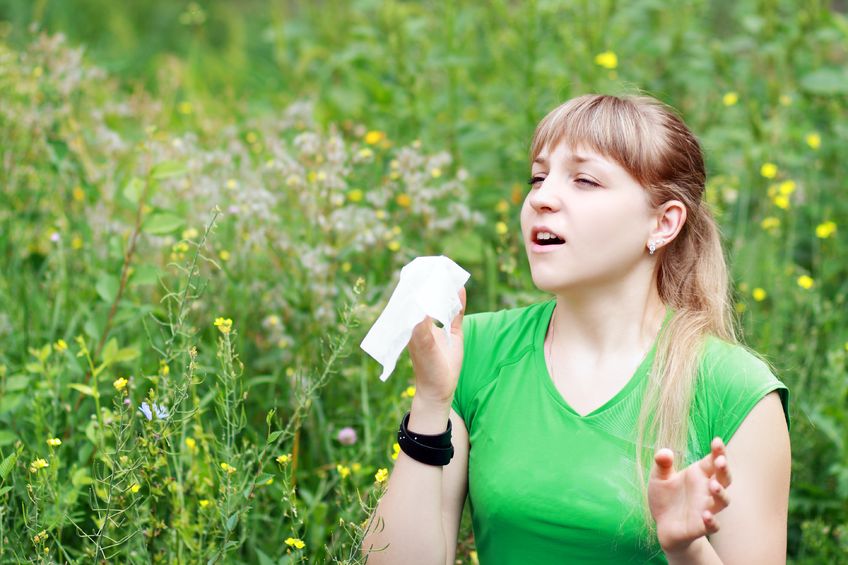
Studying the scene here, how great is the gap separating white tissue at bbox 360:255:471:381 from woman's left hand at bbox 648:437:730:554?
0.45 m

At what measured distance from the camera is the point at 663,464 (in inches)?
56.0

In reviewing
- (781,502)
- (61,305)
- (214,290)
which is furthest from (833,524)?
(61,305)

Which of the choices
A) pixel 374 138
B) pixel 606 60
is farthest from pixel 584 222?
pixel 606 60

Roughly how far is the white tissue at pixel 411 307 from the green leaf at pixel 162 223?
97 cm

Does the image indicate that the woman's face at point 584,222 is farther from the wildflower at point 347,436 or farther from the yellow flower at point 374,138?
the yellow flower at point 374,138

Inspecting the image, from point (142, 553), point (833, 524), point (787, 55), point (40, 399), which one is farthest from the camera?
point (787, 55)

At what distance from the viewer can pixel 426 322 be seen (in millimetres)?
1656

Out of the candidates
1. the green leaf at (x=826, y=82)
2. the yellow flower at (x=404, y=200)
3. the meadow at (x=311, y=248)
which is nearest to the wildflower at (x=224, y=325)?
A: the meadow at (x=311, y=248)

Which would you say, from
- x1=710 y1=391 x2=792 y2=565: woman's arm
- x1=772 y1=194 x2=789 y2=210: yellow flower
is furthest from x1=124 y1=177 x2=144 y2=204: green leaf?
x1=772 y1=194 x2=789 y2=210: yellow flower

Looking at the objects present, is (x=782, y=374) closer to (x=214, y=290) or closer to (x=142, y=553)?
(x=214, y=290)

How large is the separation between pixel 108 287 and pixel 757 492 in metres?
1.66

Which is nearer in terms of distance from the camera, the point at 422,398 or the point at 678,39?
the point at 422,398

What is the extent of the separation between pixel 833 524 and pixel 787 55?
2.00 metres

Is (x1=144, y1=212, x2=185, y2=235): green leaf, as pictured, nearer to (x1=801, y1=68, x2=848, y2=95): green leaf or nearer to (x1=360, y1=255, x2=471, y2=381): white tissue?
(x1=360, y1=255, x2=471, y2=381): white tissue
